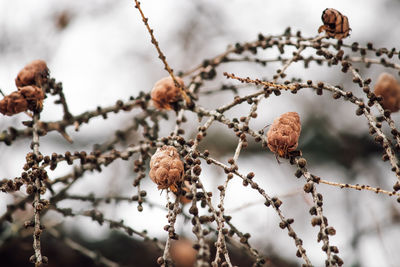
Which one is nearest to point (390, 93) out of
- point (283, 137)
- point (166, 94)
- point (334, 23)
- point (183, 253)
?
point (334, 23)

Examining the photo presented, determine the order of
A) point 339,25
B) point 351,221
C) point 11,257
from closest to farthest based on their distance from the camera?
point 339,25 < point 11,257 < point 351,221

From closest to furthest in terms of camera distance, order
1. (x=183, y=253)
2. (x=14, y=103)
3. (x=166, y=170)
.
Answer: (x=166, y=170), (x=14, y=103), (x=183, y=253)

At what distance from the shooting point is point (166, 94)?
4.56 ft

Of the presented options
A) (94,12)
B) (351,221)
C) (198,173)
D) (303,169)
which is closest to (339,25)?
(303,169)

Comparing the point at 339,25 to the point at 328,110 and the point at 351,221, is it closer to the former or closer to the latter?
the point at 351,221

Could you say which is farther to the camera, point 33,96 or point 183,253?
point 183,253

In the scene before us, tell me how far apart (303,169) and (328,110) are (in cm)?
265

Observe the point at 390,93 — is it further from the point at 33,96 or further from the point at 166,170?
the point at 33,96

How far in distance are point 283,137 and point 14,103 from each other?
2.58ft

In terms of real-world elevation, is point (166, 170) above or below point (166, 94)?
below

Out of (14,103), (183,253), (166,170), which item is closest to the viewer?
(166,170)

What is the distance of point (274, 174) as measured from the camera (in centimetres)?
375

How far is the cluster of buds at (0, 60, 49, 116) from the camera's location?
137 cm

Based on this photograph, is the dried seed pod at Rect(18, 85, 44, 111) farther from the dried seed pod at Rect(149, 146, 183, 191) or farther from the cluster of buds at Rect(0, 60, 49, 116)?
the dried seed pod at Rect(149, 146, 183, 191)
